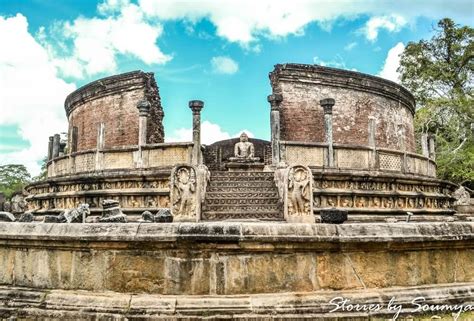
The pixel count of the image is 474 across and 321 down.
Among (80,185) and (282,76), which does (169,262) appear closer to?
(80,185)

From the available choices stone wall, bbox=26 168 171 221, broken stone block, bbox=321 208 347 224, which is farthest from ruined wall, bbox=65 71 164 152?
broken stone block, bbox=321 208 347 224

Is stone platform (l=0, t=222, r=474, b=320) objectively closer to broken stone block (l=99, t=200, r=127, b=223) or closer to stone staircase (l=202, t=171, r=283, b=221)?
broken stone block (l=99, t=200, r=127, b=223)

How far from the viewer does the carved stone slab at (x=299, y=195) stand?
8789 millimetres

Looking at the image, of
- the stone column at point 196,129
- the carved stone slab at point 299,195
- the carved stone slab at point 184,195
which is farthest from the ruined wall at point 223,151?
the carved stone slab at point 299,195

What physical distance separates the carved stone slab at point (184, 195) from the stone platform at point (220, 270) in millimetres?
5568

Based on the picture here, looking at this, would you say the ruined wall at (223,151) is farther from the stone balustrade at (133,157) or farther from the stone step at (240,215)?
the stone step at (240,215)

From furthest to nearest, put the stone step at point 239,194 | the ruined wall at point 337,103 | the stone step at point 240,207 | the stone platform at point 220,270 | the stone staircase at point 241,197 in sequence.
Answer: the ruined wall at point 337,103 < the stone step at point 239,194 < the stone step at point 240,207 < the stone staircase at point 241,197 < the stone platform at point 220,270

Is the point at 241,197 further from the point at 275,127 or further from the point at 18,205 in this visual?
the point at 18,205

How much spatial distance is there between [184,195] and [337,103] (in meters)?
11.2

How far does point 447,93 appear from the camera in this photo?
992 inches

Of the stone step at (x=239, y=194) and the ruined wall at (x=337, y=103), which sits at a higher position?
the ruined wall at (x=337, y=103)

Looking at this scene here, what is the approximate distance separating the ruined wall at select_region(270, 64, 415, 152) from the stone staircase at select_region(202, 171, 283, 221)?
6.24 meters

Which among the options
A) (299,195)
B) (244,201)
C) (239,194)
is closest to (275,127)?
(239,194)

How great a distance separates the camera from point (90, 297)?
3.14m
